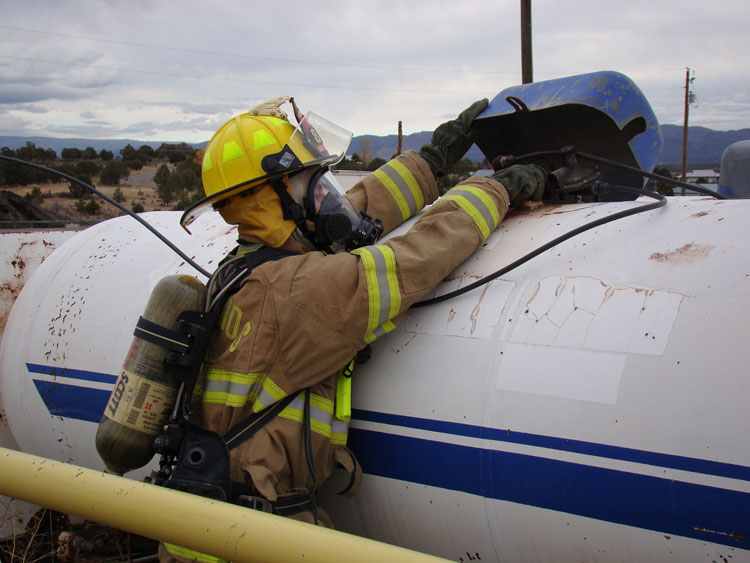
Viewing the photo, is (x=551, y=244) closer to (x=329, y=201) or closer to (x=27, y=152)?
(x=329, y=201)

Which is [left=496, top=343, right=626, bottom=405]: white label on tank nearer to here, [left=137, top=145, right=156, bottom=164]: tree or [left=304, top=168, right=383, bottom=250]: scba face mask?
[left=304, top=168, right=383, bottom=250]: scba face mask

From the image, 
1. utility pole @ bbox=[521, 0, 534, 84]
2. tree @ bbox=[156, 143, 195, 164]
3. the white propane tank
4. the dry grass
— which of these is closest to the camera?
the white propane tank

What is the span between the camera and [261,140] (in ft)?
7.64

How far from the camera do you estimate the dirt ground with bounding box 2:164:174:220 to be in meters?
21.6

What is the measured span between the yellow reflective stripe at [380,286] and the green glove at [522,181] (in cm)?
77

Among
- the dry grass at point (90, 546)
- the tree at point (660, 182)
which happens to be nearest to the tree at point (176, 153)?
the tree at point (660, 182)

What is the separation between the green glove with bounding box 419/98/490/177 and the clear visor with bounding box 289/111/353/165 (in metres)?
0.49

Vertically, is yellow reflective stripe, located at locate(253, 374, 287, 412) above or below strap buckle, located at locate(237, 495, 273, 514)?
above

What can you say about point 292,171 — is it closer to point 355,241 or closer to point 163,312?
point 355,241

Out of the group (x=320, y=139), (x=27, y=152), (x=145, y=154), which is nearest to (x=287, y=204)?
(x=320, y=139)

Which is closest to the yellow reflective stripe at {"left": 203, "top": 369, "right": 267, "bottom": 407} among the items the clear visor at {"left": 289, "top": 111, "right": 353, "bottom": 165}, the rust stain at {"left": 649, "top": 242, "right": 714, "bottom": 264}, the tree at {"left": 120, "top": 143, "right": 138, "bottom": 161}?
the clear visor at {"left": 289, "top": 111, "right": 353, "bottom": 165}

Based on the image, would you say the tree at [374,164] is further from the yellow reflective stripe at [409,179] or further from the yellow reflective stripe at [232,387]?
the yellow reflective stripe at [232,387]

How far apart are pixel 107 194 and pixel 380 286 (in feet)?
98.7

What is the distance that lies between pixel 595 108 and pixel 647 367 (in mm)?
1416
